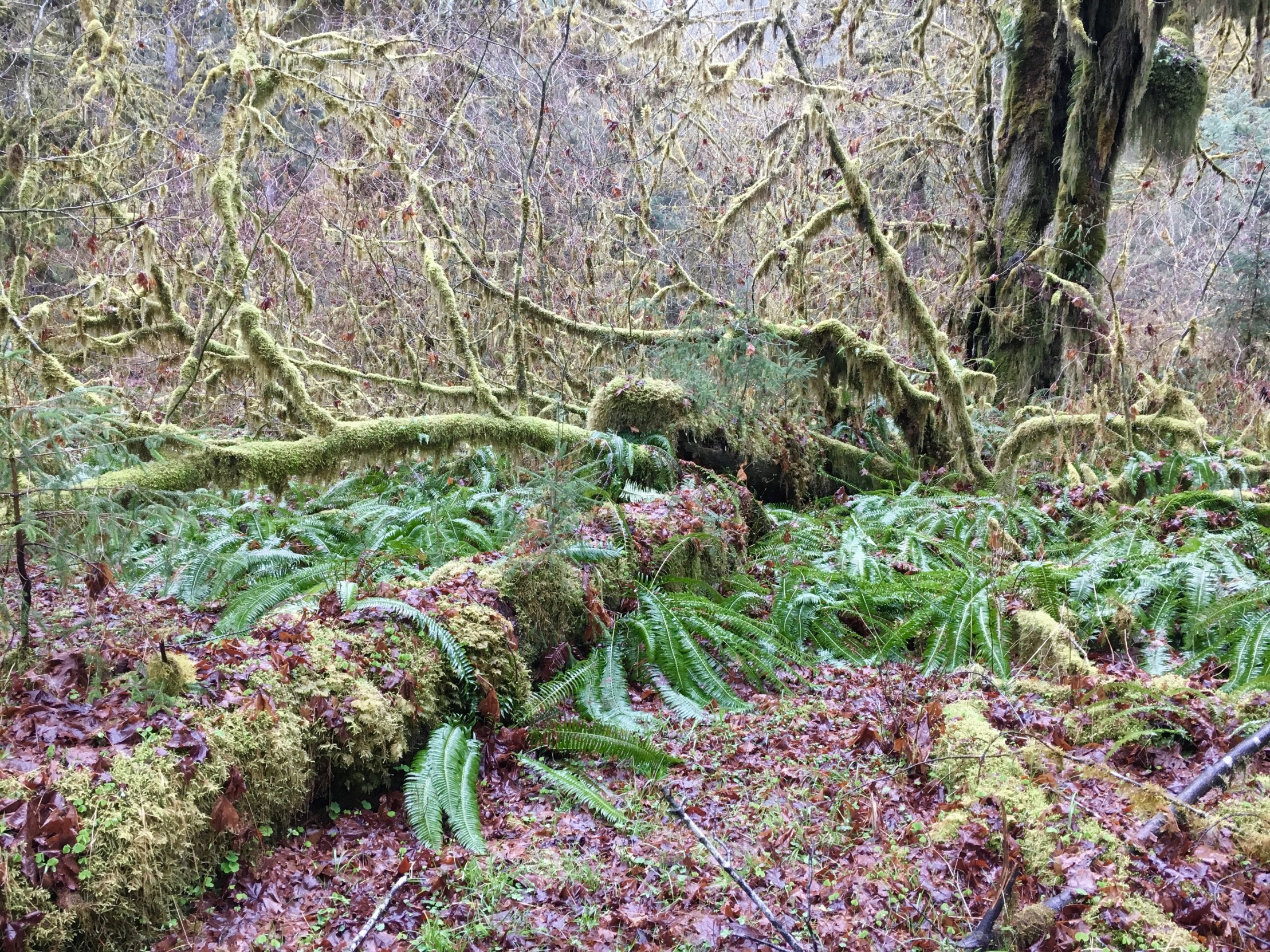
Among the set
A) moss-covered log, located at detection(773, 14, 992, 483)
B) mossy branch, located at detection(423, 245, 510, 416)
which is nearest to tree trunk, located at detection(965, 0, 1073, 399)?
moss-covered log, located at detection(773, 14, 992, 483)

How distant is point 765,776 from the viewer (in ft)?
11.2

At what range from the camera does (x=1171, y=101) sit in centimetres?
769

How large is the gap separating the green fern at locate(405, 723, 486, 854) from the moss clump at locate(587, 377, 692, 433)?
353cm

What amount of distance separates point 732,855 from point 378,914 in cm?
124

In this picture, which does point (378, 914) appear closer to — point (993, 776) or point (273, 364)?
point (993, 776)

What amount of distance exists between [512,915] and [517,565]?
1853 mm

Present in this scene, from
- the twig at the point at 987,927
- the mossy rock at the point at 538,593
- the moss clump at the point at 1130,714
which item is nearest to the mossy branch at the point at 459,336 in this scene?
the mossy rock at the point at 538,593

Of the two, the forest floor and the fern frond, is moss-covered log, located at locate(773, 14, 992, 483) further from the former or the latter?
the fern frond

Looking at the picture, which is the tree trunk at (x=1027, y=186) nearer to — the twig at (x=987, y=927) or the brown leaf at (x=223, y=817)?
the twig at (x=987, y=927)

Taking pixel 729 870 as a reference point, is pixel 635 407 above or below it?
above

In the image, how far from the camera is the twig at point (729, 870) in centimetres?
223

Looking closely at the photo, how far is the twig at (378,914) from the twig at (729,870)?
3 centimetres

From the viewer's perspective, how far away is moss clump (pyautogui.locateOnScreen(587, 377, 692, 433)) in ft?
21.0

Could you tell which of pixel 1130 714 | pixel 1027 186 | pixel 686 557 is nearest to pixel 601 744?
pixel 686 557
